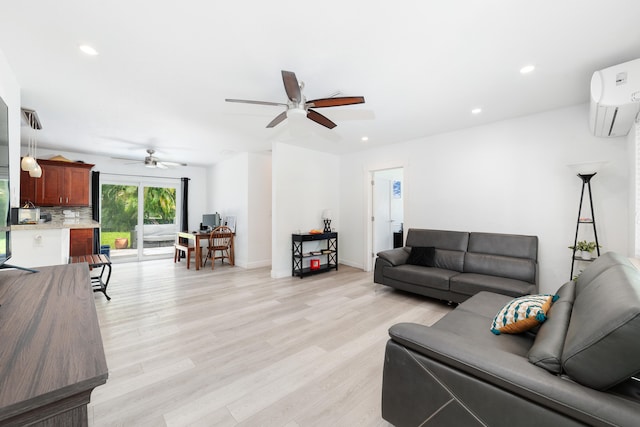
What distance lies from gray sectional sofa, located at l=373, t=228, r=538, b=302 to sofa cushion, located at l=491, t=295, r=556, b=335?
1178mm

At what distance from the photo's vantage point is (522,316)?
1706 millimetres

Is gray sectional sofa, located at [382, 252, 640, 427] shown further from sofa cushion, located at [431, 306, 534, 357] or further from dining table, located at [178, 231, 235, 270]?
dining table, located at [178, 231, 235, 270]

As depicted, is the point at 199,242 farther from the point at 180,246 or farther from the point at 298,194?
the point at 298,194

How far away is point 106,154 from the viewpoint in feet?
19.4

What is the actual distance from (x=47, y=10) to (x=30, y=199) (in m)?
5.09

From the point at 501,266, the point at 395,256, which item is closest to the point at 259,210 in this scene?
the point at 395,256

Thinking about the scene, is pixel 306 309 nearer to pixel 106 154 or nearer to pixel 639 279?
pixel 639 279

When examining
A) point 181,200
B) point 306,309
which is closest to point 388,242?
point 306,309

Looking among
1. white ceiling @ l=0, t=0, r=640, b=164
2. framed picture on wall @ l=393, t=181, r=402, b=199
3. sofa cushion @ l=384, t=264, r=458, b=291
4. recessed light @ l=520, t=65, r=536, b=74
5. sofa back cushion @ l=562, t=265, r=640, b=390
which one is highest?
white ceiling @ l=0, t=0, r=640, b=164

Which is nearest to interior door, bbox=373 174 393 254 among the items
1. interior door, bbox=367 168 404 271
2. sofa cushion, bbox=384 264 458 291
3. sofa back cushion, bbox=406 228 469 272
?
interior door, bbox=367 168 404 271

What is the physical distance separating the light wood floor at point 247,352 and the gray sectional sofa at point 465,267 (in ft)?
0.94

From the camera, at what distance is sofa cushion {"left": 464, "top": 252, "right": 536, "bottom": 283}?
3137 mm

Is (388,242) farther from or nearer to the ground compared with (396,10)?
nearer to the ground

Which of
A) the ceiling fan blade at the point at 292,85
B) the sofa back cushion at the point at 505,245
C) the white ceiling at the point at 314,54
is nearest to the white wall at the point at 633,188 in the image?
the white ceiling at the point at 314,54
